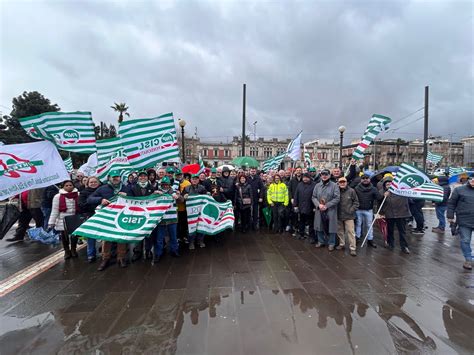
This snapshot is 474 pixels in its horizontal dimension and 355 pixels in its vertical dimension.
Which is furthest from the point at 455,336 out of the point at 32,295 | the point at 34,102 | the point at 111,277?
the point at 34,102

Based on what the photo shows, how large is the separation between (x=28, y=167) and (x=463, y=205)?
9039 mm

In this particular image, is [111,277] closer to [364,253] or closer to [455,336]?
[455,336]

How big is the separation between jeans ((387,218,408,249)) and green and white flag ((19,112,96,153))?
758 cm

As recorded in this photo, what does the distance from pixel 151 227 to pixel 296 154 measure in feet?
21.4

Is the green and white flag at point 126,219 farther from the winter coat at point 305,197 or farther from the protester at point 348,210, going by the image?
the protester at point 348,210

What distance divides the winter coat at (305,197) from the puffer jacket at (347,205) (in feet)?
2.58

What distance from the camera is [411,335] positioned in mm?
2750

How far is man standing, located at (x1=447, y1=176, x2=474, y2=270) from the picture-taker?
470 cm

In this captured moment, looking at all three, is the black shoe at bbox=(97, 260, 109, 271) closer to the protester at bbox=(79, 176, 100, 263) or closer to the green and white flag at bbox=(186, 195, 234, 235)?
the protester at bbox=(79, 176, 100, 263)

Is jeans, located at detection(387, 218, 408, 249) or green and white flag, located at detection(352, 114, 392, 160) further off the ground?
green and white flag, located at detection(352, 114, 392, 160)

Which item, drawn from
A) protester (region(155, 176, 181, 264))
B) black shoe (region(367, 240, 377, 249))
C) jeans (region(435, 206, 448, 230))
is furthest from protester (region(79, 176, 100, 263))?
jeans (region(435, 206, 448, 230))

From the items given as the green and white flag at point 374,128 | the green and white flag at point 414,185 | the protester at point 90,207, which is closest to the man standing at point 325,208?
the green and white flag at point 374,128

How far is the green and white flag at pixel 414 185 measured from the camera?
5.59m

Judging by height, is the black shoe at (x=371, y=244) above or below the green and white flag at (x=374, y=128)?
below
